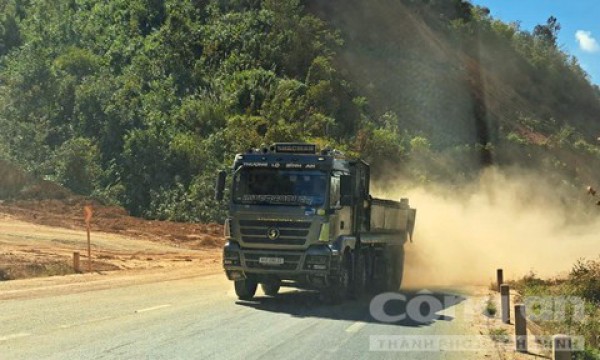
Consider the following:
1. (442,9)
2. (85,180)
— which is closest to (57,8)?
(85,180)

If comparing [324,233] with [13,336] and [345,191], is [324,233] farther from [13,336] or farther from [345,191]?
[13,336]

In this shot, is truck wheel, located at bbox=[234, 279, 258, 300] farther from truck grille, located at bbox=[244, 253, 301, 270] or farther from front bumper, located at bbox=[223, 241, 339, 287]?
truck grille, located at bbox=[244, 253, 301, 270]

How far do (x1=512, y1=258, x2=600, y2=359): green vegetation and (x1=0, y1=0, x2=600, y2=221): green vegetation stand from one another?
25518mm

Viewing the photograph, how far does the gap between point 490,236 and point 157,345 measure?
26159mm

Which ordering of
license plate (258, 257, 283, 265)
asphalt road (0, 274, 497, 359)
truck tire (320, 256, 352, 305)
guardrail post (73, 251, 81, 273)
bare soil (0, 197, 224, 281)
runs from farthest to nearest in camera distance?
bare soil (0, 197, 224, 281)
guardrail post (73, 251, 81, 273)
truck tire (320, 256, 352, 305)
license plate (258, 257, 283, 265)
asphalt road (0, 274, 497, 359)

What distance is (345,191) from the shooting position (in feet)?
50.8

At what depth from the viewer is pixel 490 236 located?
3331 centimetres

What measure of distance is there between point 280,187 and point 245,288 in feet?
8.48

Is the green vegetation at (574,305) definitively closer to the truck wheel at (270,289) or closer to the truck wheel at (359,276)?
the truck wheel at (359,276)

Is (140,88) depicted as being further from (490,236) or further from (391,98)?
(490,236)

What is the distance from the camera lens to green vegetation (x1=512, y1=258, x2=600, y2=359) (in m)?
13.7

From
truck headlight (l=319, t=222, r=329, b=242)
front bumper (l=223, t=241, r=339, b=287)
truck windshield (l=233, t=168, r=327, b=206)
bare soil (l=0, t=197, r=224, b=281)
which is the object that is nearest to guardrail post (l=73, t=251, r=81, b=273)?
bare soil (l=0, t=197, r=224, b=281)

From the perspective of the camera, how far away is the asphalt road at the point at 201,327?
9.45m

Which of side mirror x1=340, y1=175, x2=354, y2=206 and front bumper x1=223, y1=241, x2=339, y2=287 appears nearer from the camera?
front bumper x1=223, y1=241, x2=339, y2=287
